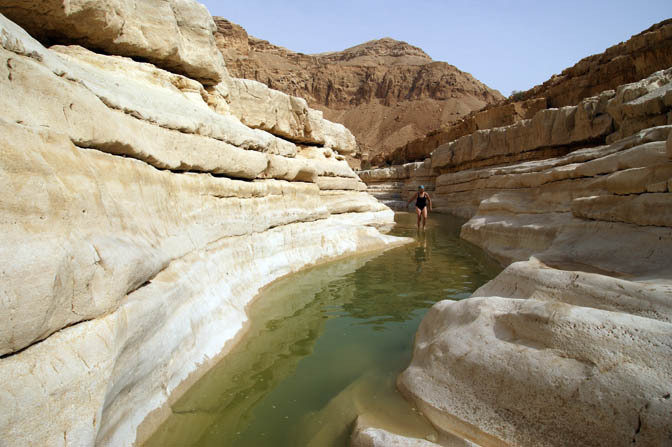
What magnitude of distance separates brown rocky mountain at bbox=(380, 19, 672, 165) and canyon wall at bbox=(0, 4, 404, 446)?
658 inches

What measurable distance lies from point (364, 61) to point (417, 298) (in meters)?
60.4

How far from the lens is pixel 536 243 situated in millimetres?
5113

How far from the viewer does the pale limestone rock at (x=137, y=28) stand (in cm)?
340

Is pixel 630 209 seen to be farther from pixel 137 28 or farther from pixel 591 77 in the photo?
pixel 591 77

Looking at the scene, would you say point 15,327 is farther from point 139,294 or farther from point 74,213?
point 139,294

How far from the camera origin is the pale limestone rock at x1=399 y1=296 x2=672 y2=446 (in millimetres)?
1333

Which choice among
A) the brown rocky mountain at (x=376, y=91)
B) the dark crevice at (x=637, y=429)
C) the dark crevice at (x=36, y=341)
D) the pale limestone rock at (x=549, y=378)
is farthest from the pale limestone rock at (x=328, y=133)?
the brown rocky mountain at (x=376, y=91)

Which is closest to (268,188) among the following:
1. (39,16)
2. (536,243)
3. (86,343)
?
(39,16)

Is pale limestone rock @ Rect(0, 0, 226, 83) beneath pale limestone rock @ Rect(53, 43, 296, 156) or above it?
above

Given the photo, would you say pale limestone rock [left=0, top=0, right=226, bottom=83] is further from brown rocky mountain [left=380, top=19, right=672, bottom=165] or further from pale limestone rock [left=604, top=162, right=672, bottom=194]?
brown rocky mountain [left=380, top=19, right=672, bottom=165]

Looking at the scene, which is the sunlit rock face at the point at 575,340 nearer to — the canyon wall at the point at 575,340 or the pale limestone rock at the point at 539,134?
the canyon wall at the point at 575,340

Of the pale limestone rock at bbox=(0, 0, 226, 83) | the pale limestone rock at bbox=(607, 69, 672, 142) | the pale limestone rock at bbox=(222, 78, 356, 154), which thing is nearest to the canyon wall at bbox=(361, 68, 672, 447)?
the pale limestone rock at bbox=(607, 69, 672, 142)

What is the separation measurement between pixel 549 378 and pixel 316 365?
158 centimetres

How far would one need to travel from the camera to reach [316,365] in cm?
262
